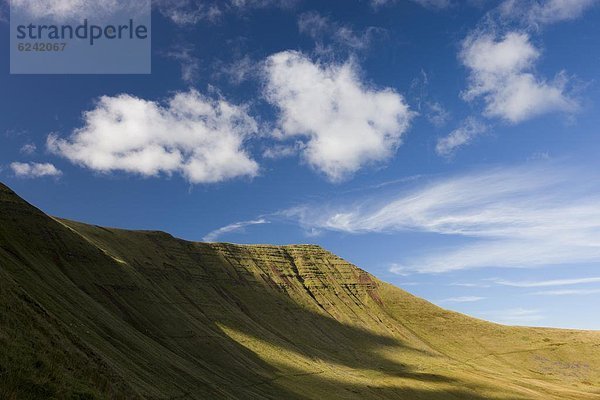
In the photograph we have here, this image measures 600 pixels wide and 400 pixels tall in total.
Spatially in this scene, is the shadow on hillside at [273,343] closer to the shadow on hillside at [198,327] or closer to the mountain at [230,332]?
the shadow on hillside at [198,327]

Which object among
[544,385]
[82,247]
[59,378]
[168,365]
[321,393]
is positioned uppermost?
[82,247]

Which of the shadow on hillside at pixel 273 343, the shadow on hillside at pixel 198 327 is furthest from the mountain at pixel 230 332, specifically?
the shadow on hillside at pixel 273 343

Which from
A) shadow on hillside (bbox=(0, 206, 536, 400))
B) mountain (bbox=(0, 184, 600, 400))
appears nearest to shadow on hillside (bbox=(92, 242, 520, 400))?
shadow on hillside (bbox=(0, 206, 536, 400))

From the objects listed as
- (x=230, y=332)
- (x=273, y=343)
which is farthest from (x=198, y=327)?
(x=273, y=343)

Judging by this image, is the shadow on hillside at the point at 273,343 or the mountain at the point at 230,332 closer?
the mountain at the point at 230,332

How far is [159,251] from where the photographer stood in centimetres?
11188

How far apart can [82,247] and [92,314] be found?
95.1ft

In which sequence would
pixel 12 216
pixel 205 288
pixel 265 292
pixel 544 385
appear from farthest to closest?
pixel 265 292 < pixel 205 288 < pixel 544 385 < pixel 12 216

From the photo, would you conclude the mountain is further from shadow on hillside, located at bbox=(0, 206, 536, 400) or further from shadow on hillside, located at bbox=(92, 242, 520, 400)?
shadow on hillside, located at bbox=(92, 242, 520, 400)

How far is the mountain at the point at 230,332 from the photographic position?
91.7ft

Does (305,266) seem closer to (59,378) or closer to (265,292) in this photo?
(265,292)

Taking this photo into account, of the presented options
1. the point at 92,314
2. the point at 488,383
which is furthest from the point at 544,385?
the point at 92,314

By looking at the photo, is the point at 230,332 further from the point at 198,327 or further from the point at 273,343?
the point at 198,327

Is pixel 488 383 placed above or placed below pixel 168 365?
below
